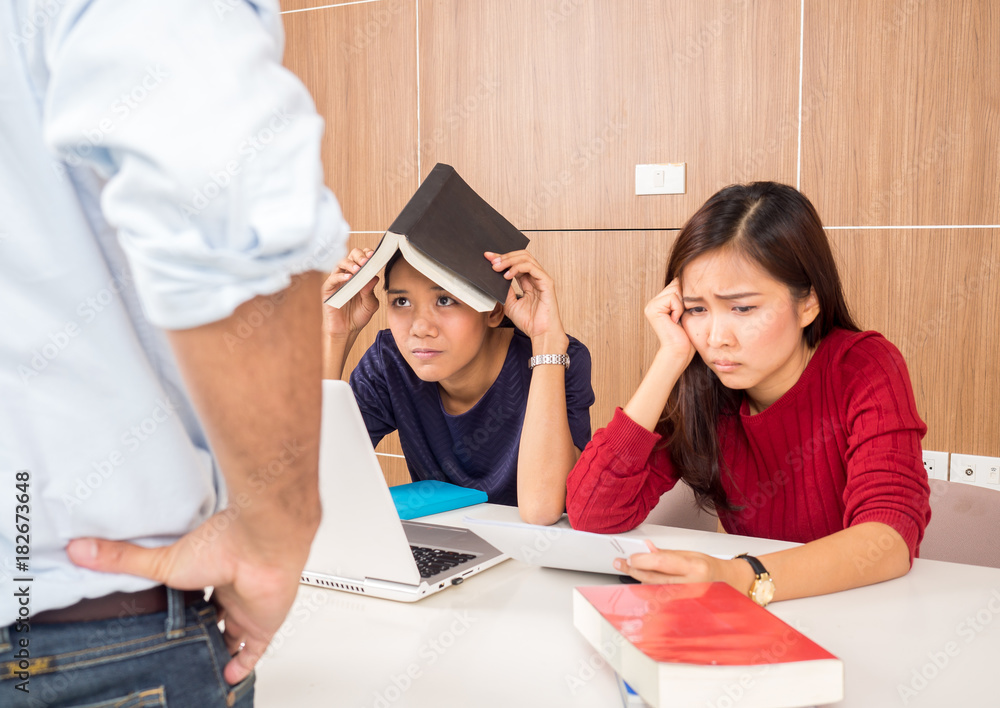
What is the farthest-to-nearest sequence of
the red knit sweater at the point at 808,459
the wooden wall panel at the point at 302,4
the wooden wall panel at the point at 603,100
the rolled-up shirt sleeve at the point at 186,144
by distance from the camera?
the wooden wall panel at the point at 302,4, the wooden wall panel at the point at 603,100, the red knit sweater at the point at 808,459, the rolled-up shirt sleeve at the point at 186,144

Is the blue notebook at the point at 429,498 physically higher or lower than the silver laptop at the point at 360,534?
lower

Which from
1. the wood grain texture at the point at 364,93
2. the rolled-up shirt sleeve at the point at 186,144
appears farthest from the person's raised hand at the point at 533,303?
the wood grain texture at the point at 364,93

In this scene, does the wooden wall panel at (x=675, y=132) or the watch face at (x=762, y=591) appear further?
the wooden wall panel at (x=675, y=132)

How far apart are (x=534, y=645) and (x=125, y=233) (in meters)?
0.62

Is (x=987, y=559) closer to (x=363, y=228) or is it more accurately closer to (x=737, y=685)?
(x=737, y=685)

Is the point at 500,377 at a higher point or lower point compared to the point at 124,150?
lower

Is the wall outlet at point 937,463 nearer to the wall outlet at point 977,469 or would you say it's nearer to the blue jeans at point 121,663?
Result: the wall outlet at point 977,469

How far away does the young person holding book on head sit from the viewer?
1.51 m

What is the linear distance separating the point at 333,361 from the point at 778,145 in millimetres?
1547

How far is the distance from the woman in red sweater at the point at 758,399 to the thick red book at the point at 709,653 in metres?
0.48

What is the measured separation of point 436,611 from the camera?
0.91 metres

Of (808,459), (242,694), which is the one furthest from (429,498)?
(242,694)

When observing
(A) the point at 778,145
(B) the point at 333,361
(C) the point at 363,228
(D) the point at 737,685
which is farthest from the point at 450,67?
(D) the point at 737,685

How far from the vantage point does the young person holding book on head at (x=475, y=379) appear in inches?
59.4
